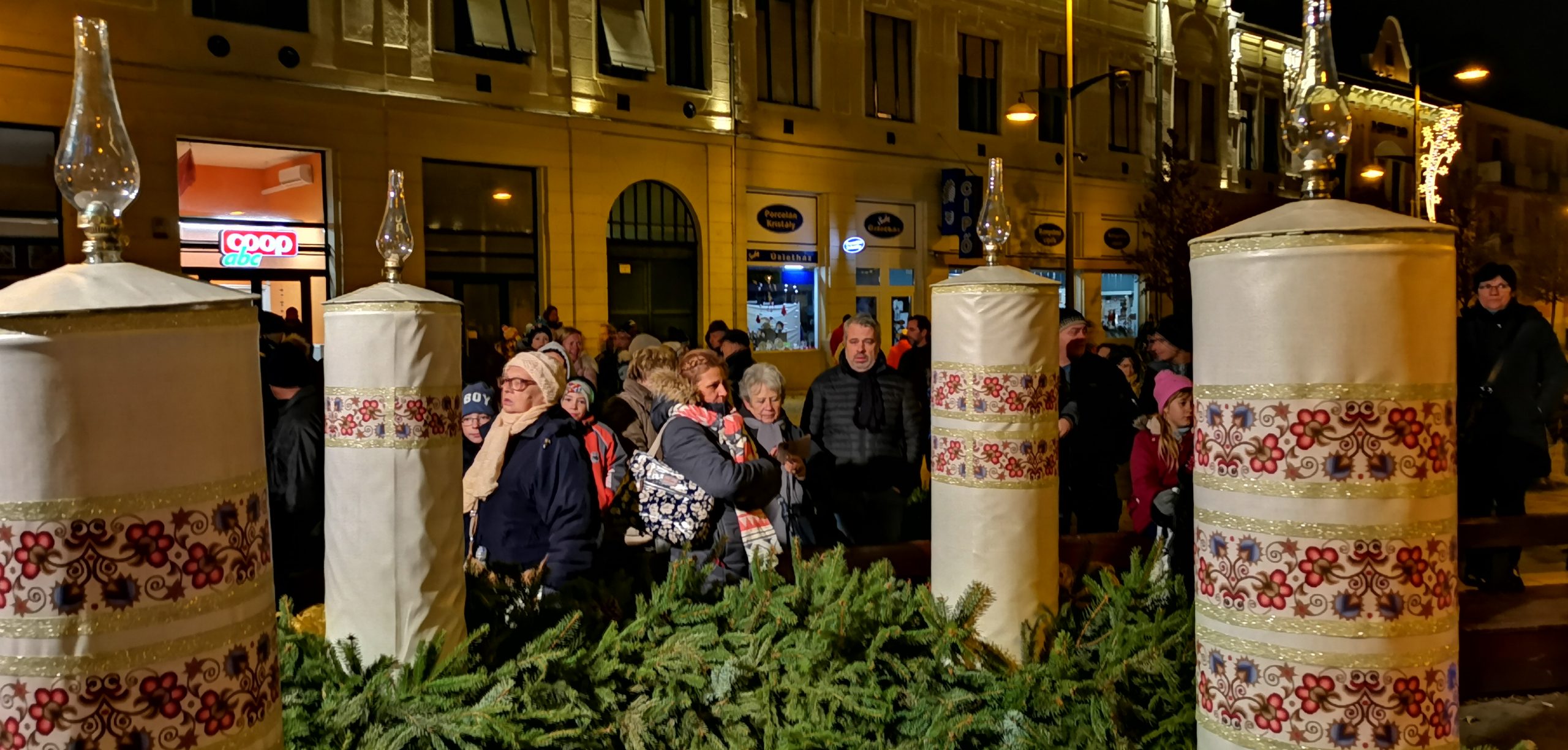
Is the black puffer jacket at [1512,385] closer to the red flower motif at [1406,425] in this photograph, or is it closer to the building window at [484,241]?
the red flower motif at [1406,425]

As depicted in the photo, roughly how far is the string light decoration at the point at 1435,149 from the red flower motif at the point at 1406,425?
3060 cm

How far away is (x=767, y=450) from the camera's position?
597 centimetres

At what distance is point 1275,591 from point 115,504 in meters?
2.50

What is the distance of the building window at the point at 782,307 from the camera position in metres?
22.3

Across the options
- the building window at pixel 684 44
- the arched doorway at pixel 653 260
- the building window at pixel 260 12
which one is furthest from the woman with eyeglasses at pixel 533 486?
the building window at pixel 684 44

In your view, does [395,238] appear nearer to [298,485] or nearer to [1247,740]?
[298,485]

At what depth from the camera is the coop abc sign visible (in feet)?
50.7

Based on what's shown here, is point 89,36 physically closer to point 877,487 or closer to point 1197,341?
point 1197,341

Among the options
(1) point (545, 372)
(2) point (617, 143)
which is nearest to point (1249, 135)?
(2) point (617, 143)

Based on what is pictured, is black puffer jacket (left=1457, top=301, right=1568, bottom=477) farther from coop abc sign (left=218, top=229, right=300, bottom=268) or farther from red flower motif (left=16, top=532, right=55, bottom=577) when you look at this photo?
coop abc sign (left=218, top=229, right=300, bottom=268)

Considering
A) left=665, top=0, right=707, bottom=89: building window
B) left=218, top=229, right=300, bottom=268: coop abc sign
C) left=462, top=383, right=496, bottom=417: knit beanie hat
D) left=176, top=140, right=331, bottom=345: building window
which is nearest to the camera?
left=462, top=383, right=496, bottom=417: knit beanie hat

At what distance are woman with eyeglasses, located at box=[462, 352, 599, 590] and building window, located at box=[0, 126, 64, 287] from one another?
11620 millimetres

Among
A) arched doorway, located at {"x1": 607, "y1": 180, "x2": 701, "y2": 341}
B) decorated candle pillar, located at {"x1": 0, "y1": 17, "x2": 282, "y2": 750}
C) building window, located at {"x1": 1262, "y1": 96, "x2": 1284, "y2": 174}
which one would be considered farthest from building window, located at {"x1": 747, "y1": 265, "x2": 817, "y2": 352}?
decorated candle pillar, located at {"x1": 0, "y1": 17, "x2": 282, "y2": 750}

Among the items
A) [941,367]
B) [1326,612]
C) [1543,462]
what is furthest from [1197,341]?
[1543,462]
